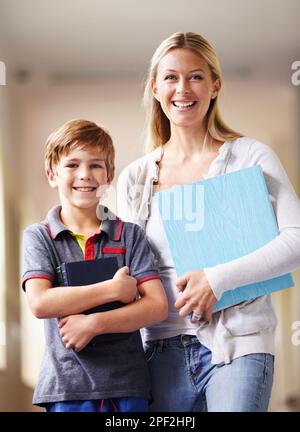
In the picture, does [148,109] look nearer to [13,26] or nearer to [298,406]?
[13,26]

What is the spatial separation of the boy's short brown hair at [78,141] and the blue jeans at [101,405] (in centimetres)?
34

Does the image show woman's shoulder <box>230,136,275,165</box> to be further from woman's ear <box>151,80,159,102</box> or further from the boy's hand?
the boy's hand

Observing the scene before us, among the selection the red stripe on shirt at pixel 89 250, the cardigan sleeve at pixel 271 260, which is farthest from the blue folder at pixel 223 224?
the red stripe on shirt at pixel 89 250

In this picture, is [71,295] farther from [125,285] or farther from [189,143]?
[189,143]

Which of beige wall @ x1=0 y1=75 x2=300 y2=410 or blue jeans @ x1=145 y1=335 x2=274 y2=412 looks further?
beige wall @ x1=0 y1=75 x2=300 y2=410

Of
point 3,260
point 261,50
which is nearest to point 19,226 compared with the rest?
point 3,260

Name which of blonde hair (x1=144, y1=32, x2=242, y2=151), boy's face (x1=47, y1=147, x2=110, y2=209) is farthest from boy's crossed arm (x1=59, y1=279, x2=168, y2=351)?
blonde hair (x1=144, y1=32, x2=242, y2=151)

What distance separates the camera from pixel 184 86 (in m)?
1.00

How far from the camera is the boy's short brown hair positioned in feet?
3.17

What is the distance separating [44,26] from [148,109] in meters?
0.25

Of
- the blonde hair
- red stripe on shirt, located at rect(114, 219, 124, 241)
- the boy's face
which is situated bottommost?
red stripe on shirt, located at rect(114, 219, 124, 241)

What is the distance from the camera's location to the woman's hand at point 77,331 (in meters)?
0.89

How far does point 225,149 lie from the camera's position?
3.32ft

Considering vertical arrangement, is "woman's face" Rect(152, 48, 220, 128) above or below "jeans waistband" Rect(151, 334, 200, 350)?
above
